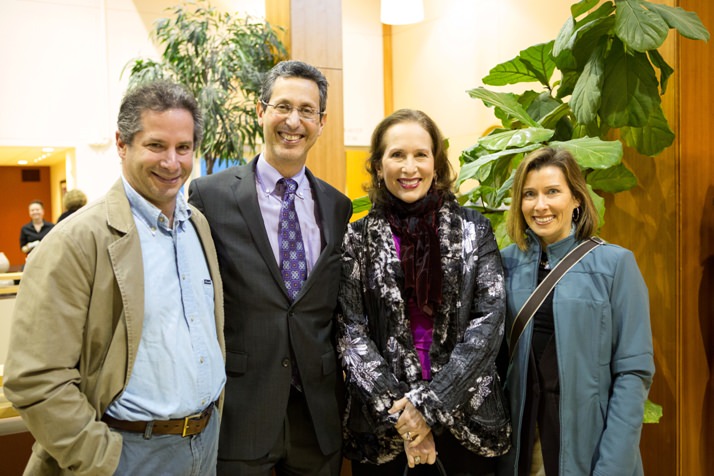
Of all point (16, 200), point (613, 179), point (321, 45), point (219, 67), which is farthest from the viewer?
point (16, 200)

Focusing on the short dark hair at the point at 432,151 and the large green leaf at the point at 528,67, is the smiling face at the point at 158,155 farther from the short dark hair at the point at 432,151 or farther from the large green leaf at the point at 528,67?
the large green leaf at the point at 528,67

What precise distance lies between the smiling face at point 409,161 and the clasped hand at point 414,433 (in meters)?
0.67

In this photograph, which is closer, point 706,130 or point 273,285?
point 273,285

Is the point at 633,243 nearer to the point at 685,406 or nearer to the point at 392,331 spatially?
the point at 685,406

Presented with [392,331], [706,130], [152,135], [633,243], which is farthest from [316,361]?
[706,130]

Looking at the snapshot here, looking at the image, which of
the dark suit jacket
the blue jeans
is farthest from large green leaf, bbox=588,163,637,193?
the blue jeans

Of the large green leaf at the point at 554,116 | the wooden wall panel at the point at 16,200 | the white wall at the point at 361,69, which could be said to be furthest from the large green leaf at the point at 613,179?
the wooden wall panel at the point at 16,200

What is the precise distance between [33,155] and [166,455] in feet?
28.1

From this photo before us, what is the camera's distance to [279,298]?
79.6 inches

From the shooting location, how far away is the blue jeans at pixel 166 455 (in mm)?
1593

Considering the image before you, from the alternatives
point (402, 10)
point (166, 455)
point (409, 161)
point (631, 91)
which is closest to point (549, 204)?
point (409, 161)

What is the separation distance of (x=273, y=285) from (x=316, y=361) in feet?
0.92

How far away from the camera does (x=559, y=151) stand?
85.4 inches

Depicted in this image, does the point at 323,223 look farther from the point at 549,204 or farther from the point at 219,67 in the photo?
the point at 219,67
